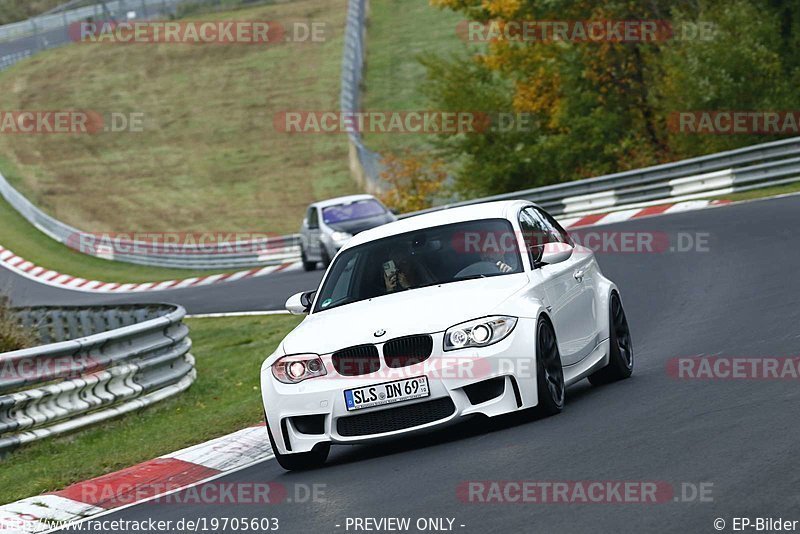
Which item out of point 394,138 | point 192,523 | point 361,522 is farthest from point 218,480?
point 394,138

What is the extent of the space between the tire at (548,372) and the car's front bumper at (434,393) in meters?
0.07

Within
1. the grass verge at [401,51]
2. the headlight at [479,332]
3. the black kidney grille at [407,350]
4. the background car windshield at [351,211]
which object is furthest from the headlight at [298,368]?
the grass verge at [401,51]

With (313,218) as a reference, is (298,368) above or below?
above

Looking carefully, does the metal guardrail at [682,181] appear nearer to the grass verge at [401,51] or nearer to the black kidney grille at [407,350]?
the black kidney grille at [407,350]

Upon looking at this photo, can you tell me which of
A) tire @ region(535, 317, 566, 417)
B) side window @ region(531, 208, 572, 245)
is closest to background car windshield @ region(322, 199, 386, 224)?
side window @ region(531, 208, 572, 245)

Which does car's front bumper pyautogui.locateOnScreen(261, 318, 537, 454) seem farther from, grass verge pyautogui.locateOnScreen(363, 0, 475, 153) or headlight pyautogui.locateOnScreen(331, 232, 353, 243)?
grass verge pyautogui.locateOnScreen(363, 0, 475, 153)

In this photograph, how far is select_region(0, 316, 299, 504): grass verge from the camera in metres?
11.1

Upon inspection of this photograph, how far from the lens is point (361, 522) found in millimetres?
7598

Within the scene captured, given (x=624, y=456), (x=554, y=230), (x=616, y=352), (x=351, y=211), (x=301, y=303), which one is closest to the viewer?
(x=624, y=456)

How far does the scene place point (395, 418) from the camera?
948 cm

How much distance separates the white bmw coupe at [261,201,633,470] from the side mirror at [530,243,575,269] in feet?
0.03

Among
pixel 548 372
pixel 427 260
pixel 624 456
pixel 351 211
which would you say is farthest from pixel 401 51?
pixel 624 456

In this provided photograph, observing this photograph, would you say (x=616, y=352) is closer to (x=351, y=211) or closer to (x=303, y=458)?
(x=303, y=458)

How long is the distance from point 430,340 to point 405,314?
0.33m
